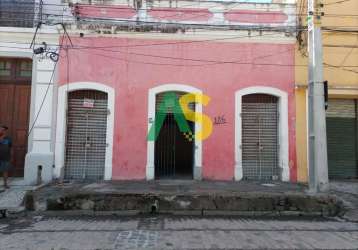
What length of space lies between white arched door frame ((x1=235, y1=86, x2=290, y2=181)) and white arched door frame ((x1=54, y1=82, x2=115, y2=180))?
3.79 m

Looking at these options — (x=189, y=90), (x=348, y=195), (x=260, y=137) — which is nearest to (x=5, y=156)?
(x=189, y=90)

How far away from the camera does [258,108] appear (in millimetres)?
11977

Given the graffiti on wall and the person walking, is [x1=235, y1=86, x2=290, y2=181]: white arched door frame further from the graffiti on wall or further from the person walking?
the person walking

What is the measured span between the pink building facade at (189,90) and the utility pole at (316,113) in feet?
6.72

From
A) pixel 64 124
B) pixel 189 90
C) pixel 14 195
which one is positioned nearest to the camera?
pixel 14 195

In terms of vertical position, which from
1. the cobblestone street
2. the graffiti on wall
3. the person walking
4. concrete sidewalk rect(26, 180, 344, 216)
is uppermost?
the graffiti on wall

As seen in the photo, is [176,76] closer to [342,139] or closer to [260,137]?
[260,137]

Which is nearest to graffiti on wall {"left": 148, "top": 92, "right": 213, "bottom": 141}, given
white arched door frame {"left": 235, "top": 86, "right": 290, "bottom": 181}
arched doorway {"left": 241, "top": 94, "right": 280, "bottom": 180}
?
white arched door frame {"left": 235, "top": 86, "right": 290, "bottom": 181}

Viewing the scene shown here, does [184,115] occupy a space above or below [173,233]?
above

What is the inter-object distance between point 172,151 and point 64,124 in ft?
11.2

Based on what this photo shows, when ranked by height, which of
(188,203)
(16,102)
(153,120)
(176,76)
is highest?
(176,76)

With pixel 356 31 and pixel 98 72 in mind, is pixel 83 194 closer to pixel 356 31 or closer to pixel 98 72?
pixel 98 72

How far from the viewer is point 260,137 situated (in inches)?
468

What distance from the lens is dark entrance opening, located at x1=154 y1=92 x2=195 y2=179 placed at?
39.0 ft
